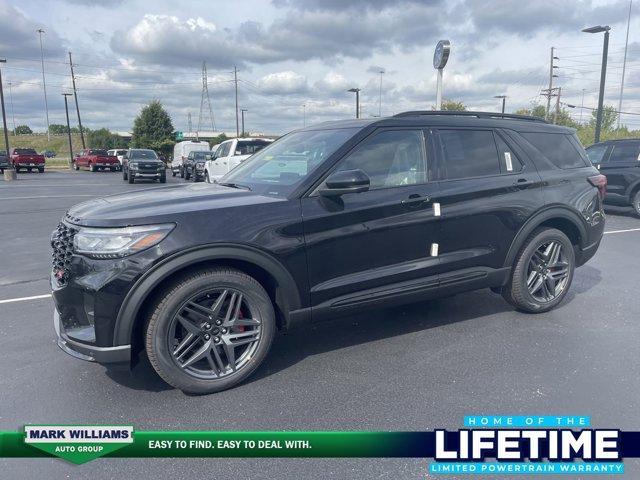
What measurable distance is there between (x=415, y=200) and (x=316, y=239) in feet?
3.07

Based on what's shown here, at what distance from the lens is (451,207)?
397cm

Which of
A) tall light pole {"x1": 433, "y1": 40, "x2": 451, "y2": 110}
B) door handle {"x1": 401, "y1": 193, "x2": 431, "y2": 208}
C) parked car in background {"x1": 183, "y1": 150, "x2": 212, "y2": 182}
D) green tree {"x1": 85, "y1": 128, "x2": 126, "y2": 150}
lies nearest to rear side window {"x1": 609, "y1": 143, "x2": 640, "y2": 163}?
tall light pole {"x1": 433, "y1": 40, "x2": 451, "y2": 110}

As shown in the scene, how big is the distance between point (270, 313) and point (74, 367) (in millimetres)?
1602

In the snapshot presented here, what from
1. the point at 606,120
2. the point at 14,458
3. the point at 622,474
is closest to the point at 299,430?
the point at 14,458

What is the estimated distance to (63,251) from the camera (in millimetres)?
3047

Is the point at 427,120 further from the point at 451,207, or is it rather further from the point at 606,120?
the point at 606,120

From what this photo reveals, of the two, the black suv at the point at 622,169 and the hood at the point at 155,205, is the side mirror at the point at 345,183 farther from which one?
the black suv at the point at 622,169

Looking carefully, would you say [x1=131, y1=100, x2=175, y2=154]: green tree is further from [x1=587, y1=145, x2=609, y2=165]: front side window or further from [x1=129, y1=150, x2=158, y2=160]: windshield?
[x1=587, y1=145, x2=609, y2=165]: front side window

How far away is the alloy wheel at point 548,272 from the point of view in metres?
4.64

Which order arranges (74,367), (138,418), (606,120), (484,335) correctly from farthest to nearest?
(606,120)
(484,335)
(74,367)
(138,418)

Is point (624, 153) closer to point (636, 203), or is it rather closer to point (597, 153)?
point (597, 153)

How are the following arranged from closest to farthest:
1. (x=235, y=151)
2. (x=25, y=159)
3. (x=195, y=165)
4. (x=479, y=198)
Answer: (x=479, y=198) < (x=235, y=151) < (x=195, y=165) < (x=25, y=159)

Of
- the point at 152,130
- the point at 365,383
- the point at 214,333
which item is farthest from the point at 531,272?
the point at 152,130

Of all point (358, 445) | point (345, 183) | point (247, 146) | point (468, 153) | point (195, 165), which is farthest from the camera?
point (195, 165)
